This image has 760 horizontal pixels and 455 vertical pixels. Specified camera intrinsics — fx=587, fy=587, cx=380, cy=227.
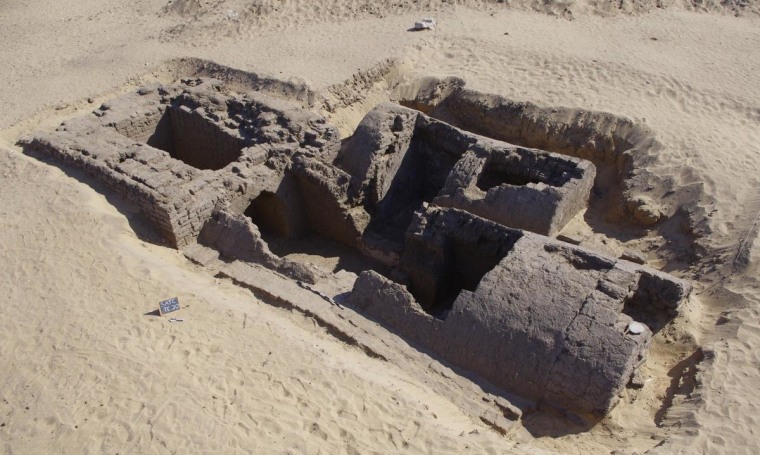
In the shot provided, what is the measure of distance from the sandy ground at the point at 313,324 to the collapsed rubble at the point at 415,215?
1.86ft

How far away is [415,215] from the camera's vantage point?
7.91 m

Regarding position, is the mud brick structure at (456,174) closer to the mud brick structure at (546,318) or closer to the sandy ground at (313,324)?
the mud brick structure at (546,318)

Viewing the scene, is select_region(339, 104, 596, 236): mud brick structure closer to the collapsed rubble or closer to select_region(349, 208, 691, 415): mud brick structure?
the collapsed rubble

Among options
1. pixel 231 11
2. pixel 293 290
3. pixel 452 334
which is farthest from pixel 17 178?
pixel 231 11

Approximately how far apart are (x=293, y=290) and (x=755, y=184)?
24.0ft

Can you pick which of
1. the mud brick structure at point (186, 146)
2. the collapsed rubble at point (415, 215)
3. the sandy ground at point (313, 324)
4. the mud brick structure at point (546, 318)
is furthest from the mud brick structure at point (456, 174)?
the sandy ground at point (313, 324)

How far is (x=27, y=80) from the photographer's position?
A: 1385cm

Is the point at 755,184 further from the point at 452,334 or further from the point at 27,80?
the point at 27,80

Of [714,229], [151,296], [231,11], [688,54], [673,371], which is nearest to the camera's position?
[673,371]

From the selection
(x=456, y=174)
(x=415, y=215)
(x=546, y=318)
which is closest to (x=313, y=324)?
(x=415, y=215)

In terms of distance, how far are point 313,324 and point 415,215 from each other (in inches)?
82.9

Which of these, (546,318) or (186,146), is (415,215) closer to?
(546,318)

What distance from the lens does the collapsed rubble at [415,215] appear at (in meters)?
5.82

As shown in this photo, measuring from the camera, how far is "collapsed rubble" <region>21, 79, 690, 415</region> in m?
5.82
